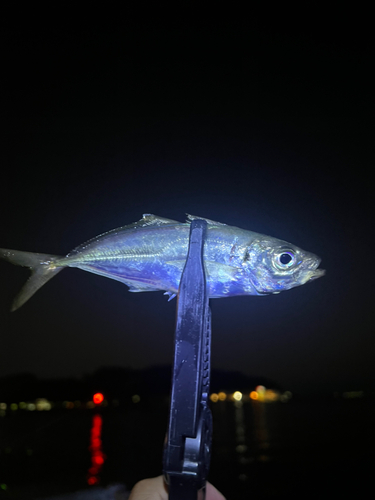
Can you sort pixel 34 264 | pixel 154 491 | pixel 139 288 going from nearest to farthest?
pixel 154 491, pixel 139 288, pixel 34 264

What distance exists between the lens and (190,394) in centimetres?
141

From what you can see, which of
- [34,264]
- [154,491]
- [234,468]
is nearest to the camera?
[154,491]

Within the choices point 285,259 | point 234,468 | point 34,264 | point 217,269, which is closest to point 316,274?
point 285,259

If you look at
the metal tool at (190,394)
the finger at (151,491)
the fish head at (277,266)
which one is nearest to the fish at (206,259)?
the fish head at (277,266)

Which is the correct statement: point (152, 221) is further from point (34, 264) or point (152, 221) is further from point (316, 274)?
point (316, 274)

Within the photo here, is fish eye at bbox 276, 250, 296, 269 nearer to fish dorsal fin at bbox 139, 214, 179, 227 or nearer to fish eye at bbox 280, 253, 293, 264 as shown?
fish eye at bbox 280, 253, 293, 264

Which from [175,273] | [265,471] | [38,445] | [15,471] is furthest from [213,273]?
[38,445]

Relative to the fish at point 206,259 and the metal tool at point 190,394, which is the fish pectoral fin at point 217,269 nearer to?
the fish at point 206,259

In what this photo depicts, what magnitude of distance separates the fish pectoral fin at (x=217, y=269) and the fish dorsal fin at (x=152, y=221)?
0.36m

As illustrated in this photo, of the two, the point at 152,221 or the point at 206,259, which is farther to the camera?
the point at 152,221

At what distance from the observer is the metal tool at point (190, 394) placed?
1326mm

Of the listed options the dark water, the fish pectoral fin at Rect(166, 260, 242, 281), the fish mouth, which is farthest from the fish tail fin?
the dark water

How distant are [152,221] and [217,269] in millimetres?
684

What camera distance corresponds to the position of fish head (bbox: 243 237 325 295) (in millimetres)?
2203
